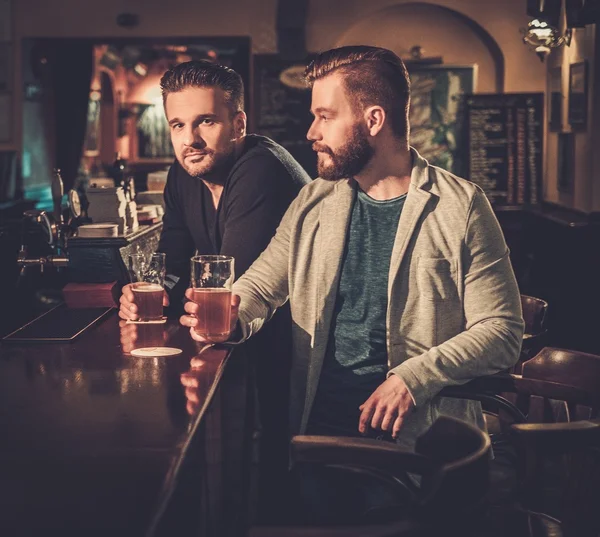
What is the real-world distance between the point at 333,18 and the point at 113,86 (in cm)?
756

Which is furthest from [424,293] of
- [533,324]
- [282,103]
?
[282,103]

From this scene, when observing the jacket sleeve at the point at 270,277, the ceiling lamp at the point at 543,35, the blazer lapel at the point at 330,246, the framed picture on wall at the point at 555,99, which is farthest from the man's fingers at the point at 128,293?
the framed picture on wall at the point at 555,99

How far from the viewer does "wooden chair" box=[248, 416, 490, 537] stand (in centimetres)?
132

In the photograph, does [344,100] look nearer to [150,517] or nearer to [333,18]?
[150,517]

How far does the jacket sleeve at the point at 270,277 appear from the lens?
246cm

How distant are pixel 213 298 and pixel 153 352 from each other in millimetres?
226

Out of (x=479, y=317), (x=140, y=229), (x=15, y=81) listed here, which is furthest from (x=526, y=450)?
(x=15, y=81)

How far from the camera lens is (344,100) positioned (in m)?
2.32

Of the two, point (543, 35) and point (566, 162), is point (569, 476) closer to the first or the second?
point (543, 35)

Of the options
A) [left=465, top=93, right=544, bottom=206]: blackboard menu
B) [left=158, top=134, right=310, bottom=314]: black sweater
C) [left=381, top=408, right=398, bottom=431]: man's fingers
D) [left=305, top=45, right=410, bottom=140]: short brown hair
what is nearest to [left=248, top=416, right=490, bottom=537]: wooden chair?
[left=381, top=408, right=398, bottom=431]: man's fingers

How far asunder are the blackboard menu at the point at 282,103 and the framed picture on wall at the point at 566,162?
2.15m

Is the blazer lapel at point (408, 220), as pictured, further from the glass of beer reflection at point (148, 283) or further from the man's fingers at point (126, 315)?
the man's fingers at point (126, 315)

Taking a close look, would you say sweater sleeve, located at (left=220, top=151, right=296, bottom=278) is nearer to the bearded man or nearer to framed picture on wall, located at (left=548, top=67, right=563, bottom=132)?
the bearded man

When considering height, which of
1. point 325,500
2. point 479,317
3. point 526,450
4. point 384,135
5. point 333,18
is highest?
point 333,18
